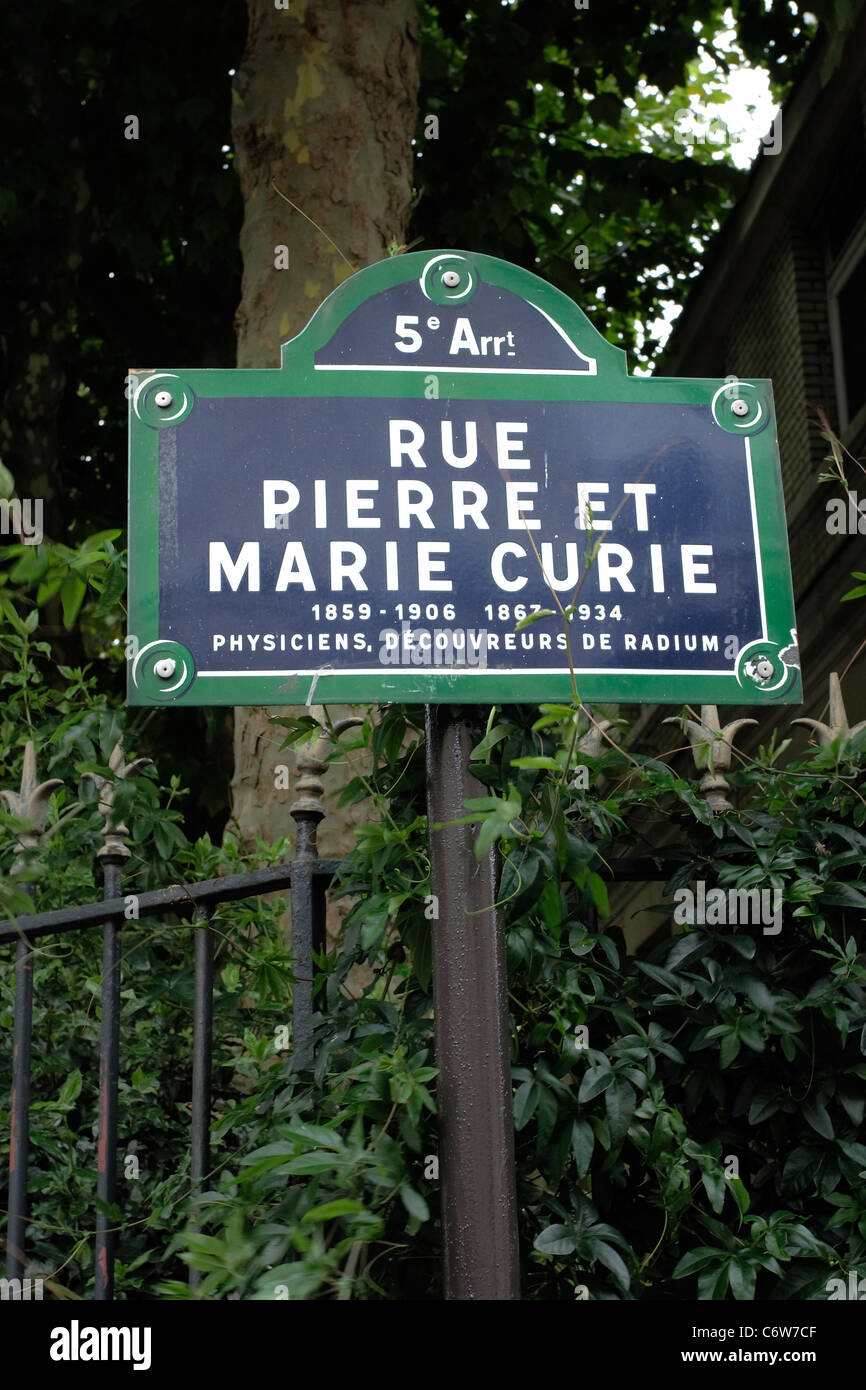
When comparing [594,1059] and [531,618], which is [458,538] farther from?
[594,1059]

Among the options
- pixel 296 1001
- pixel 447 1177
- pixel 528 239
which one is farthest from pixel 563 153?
pixel 447 1177

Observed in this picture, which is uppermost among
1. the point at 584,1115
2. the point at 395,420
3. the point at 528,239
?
the point at 528,239

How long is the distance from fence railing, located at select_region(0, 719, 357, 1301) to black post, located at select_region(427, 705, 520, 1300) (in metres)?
0.61

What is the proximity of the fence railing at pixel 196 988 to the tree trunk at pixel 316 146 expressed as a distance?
8.88 ft

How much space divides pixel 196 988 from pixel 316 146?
11.8 ft

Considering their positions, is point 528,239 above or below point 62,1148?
above

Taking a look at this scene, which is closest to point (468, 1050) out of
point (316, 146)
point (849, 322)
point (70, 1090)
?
point (70, 1090)

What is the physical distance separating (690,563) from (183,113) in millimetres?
6303

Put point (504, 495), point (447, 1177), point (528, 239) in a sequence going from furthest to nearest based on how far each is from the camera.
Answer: point (528, 239)
point (504, 495)
point (447, 1177)

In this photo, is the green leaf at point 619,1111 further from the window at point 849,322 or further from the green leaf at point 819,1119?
A: the window at point 849,322

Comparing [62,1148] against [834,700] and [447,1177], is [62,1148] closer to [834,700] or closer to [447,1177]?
[447,1177]

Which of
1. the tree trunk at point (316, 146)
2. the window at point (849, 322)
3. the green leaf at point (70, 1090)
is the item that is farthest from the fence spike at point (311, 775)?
the window at point (849, 322)

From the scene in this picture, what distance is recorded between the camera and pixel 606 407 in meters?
2.40

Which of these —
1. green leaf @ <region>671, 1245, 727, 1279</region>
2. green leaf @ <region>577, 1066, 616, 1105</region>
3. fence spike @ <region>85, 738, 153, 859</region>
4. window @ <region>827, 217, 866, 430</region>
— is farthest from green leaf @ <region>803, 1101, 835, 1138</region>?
window @ <region>827, 217, 866, 430</region>
